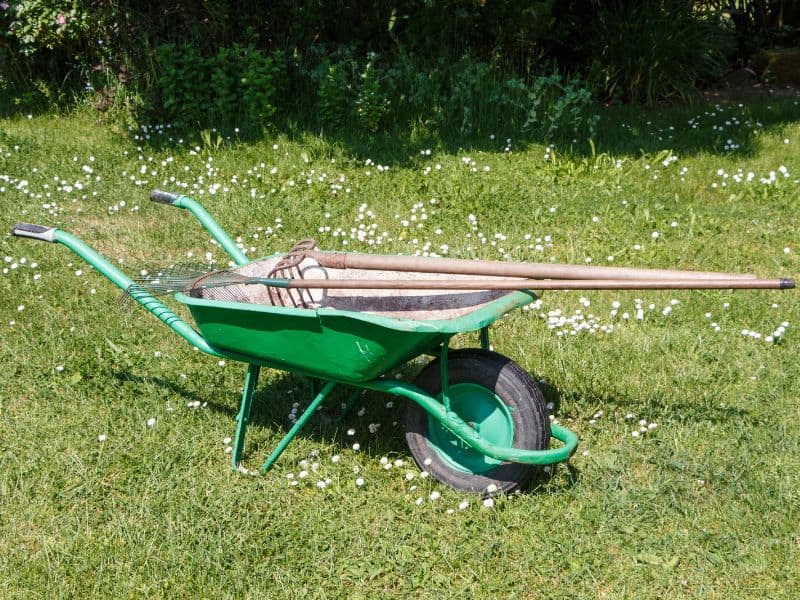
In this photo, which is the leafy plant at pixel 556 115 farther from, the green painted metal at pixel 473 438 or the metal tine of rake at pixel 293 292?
the green painted metal at pixel 473 438

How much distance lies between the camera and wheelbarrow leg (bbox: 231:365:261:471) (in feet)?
11.2

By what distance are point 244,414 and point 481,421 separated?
98 cm

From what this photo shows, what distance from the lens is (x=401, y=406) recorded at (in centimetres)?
382

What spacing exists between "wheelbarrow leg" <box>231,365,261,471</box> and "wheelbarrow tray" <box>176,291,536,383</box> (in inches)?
5.7

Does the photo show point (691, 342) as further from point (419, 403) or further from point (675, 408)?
point (419, 403)

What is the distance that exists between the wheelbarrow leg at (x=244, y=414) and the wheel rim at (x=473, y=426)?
0.74 metres

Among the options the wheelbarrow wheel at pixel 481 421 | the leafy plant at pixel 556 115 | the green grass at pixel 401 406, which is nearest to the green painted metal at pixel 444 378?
the wheelbarrow wheel at pixel 481 421

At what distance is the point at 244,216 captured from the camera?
5.70 metres

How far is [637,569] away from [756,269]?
2.57 meters

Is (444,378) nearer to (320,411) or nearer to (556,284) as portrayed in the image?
(556,284)

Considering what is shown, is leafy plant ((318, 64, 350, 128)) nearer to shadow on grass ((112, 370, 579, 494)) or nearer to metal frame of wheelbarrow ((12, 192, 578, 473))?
metal frame of wheelbarrow ((12, 192, 578, 473))

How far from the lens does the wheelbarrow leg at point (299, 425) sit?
10.5ft

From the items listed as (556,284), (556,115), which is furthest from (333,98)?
(556,284)

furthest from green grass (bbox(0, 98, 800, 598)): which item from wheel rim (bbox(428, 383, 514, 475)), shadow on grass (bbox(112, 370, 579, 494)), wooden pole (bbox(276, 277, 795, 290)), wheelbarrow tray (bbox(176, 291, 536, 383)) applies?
wooden pole (bbox(276, 277, 795, 290))
